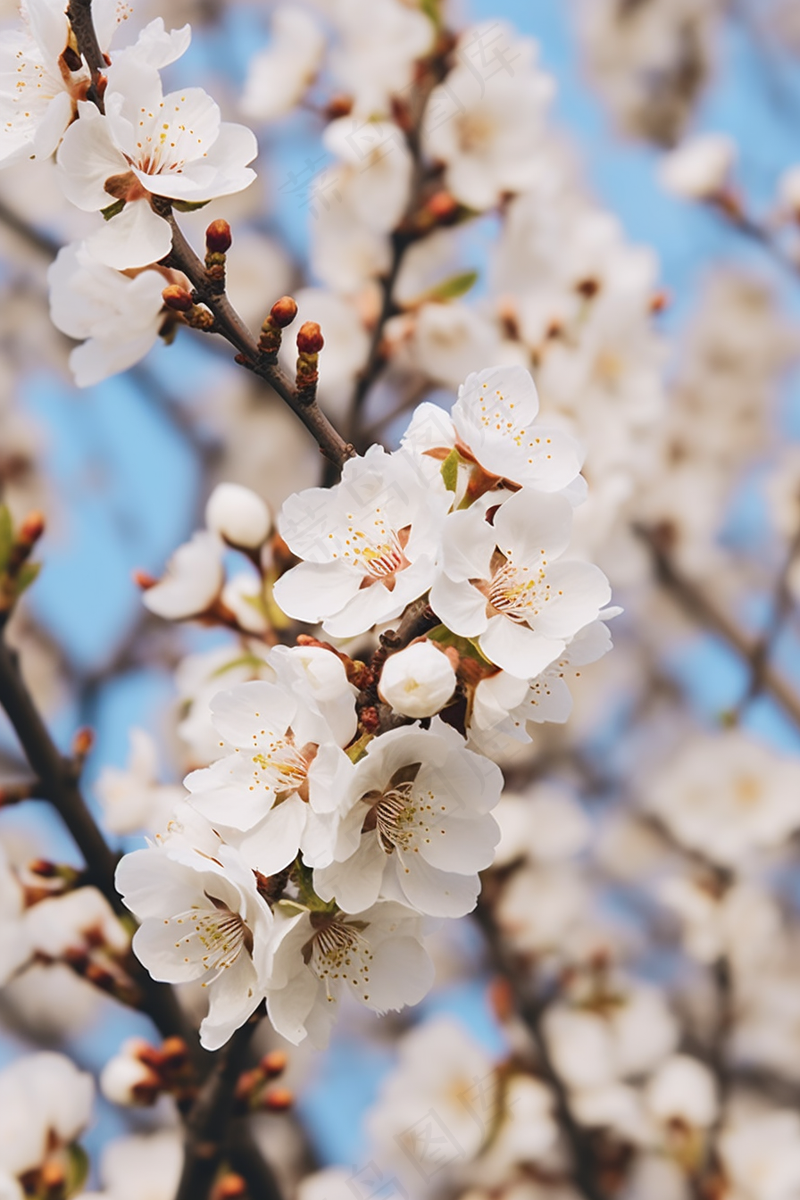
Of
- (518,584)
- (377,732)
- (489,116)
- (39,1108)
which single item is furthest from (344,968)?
(489,116)

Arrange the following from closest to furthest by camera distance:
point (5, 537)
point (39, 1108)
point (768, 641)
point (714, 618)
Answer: point (5, 537), point (39, 1108), point (768, 641), point (714, 618)

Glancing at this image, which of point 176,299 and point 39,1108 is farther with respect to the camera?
point 39,1108

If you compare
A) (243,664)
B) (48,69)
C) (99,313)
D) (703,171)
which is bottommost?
(703,171)

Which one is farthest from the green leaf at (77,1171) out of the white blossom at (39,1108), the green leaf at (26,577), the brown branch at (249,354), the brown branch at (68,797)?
the brown branch at (249,354)

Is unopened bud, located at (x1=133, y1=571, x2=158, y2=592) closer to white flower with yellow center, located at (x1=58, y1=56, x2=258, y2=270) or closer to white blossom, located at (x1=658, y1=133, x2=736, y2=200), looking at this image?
white flower with yellow center, located at (x1=58, y1=56, x2=258, y2=270)

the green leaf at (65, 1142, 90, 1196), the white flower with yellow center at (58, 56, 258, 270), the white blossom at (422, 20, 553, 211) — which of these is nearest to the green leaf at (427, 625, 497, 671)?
the white flower with yellow center at (58, 56, 258, 270)

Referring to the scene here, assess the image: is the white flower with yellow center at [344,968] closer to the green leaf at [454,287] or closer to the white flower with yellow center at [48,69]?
the white flower with yellow center at [48,69]

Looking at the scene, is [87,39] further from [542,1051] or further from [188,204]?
[542,1051]
